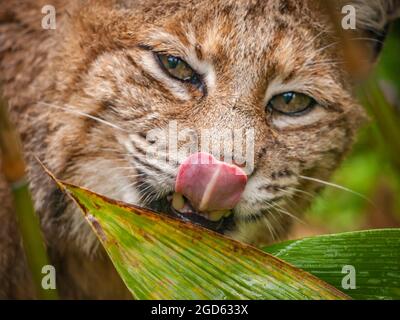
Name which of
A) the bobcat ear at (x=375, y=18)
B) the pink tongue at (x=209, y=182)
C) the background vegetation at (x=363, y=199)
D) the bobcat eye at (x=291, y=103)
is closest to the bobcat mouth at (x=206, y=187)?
the pink tongue at (x=209, y=182)

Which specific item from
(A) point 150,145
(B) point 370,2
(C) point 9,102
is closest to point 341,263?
(A) point 150,145

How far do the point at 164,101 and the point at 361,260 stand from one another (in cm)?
104

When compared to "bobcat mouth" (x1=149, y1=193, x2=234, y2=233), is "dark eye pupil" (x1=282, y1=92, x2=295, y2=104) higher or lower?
higher

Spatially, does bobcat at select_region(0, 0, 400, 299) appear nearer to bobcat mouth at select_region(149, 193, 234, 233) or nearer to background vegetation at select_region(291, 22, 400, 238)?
bobcat mouth at select_region(149, 193, 234, 233)

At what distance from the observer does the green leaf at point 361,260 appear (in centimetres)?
226

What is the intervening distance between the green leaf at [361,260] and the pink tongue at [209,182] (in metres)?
0.33

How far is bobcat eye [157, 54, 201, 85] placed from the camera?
2865 millimetres

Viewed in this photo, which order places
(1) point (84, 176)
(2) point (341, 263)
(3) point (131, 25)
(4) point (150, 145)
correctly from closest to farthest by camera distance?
(2) point (341, 263) → (4) point (150, 145) → (3) point (131, 25) → (1) point (84, 176)

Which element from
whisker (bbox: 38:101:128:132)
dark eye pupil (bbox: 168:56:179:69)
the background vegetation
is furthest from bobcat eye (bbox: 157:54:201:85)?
the background vegetation

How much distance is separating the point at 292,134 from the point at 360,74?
0.48 m

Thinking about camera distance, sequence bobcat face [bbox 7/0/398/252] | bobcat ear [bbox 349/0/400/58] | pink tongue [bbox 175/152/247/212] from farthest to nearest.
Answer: bobcat ear [bbox 349/0/400/58] → bobcat face [bbox 7/0/398/252] → pink tongue [bbox 175/152/247/212]

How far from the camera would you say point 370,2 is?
310 centimetres

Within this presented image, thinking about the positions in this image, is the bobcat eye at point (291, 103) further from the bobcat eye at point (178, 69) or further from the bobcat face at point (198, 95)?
the bobcat eye at point (178, 69)

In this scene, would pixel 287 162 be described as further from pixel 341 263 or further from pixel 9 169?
pixel 9 169
